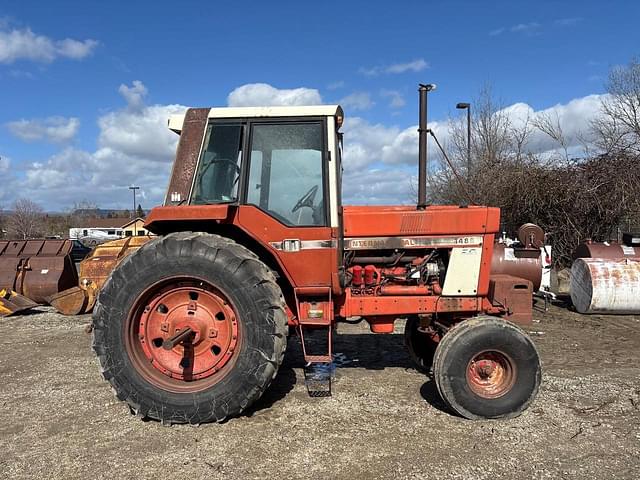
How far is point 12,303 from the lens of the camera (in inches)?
376

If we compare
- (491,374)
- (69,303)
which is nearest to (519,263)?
(491,374)

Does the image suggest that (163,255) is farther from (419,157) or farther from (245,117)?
(419,157)

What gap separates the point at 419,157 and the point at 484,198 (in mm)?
10689

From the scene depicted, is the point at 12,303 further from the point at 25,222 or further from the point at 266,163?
the point at 25,222

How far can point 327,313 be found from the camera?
170 inches

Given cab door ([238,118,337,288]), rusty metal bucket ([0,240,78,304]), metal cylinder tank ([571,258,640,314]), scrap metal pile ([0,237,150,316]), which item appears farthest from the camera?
rusty metal bucket ([0,240,78,304])

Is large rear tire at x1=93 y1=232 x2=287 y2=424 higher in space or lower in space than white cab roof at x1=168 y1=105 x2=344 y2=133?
lower

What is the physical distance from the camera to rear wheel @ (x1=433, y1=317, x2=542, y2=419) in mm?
3941

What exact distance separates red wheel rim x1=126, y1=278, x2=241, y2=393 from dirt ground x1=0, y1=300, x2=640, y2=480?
1.39ft

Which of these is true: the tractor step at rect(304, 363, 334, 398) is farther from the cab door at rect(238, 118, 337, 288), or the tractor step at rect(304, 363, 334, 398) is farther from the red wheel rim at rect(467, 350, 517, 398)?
the red wheel rim at rect(467, 350, 517, 398)

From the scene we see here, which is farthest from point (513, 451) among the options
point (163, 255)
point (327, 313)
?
point (163, 255)

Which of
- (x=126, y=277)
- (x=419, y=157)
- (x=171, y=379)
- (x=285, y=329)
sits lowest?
(x=171, y=379)

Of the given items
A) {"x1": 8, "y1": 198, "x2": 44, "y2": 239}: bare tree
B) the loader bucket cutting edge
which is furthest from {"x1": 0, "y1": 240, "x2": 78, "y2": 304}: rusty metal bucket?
{"x1": 8, "y1": 198, "x2": 44, "y2": 239}: bare tree

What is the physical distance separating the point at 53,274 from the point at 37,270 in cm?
41
